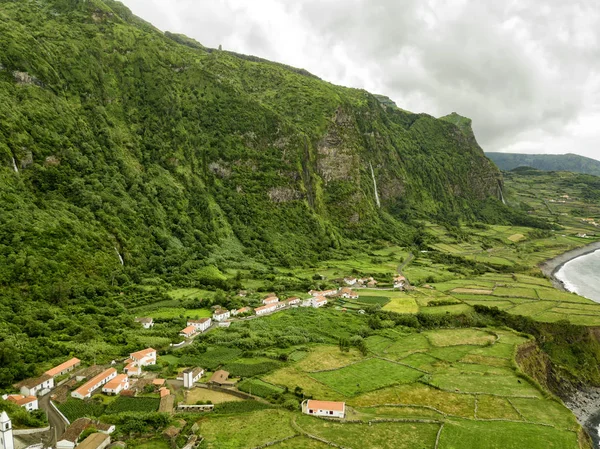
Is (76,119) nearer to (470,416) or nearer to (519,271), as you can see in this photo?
(470,416)

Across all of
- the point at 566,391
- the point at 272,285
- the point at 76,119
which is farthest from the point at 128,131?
the point at 566,391

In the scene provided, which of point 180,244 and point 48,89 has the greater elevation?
point 48,89

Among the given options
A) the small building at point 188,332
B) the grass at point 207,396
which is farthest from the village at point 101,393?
the small building at point 188,332

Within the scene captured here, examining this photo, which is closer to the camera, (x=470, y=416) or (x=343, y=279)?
(x=470, y=416)

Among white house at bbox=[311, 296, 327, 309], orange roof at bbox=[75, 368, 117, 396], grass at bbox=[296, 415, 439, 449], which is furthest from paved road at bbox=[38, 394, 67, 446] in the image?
white house at bbox=[311, 296, 327, 309]

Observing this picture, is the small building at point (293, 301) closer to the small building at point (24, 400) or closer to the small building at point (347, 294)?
the small building at point (347, 294)

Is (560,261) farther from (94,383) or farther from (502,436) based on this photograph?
(94,383)

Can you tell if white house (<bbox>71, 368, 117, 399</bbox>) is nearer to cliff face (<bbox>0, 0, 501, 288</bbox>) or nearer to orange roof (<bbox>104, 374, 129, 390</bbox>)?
orange roof (<bbox>104, 374, 129, 390</bbox>)
